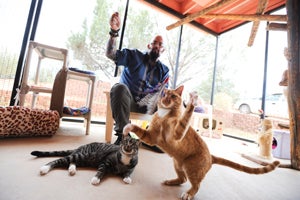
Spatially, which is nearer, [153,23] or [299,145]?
[299,145]

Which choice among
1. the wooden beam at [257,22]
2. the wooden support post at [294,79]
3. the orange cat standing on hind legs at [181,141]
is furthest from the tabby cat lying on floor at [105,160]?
the wooden beam at [257,22]

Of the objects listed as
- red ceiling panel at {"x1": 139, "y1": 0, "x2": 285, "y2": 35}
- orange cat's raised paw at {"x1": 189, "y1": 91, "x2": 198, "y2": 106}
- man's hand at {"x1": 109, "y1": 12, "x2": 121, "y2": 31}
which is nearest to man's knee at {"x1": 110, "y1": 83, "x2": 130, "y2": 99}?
man's hand at {"x1": 109, "y1": 12, "x2": 121, "y2": 31}

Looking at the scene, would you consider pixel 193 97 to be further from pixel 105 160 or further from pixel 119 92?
pixel 119 92

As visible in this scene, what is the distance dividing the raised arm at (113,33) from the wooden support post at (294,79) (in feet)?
6.04

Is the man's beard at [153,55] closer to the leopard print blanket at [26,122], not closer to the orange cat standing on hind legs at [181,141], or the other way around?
the orange cat standing on hind legs at [181,141]

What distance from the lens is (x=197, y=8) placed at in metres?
3.16

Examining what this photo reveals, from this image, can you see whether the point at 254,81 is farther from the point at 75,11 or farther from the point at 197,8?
the point at 75,11

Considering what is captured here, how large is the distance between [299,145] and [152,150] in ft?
5.04

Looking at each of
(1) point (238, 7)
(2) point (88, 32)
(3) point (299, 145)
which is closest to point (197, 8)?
(1) point (238, 7)

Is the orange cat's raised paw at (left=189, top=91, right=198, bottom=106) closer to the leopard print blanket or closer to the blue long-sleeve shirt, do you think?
the blue long-sleeve shirt

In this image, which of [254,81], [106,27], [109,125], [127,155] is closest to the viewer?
[127,155]

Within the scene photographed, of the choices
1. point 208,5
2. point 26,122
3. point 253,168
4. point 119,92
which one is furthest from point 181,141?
point 208,5

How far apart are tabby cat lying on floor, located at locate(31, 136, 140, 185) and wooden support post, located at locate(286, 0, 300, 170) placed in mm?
1738

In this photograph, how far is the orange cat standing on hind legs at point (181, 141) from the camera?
0.72 meters
